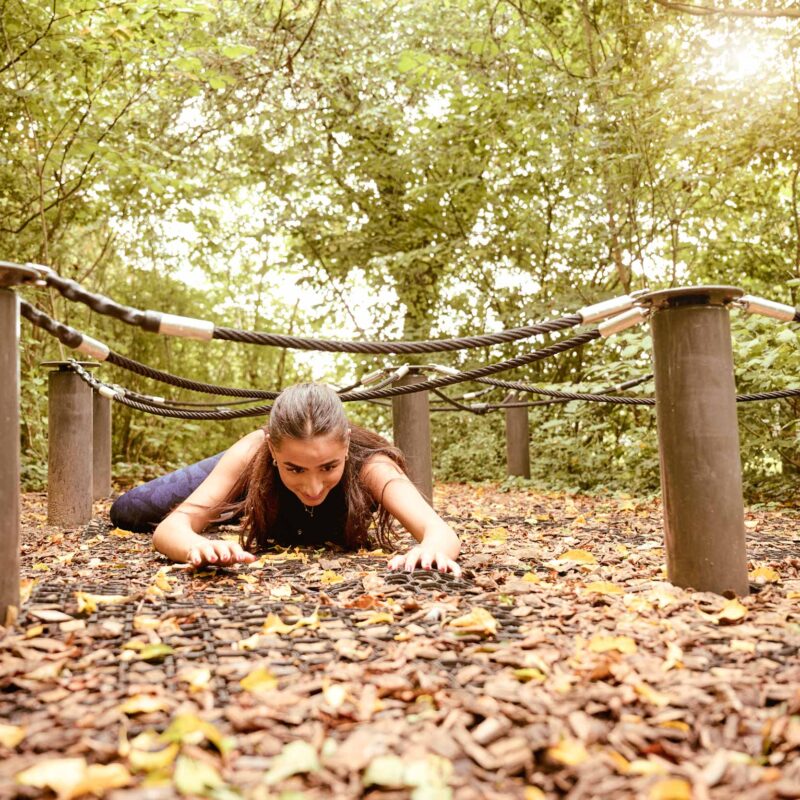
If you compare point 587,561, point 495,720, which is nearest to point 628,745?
point 495,720

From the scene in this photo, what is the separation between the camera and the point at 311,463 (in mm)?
2754

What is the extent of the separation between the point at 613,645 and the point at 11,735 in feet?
4.11

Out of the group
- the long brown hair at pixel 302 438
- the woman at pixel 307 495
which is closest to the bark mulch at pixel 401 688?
the woman at pixel 307 495

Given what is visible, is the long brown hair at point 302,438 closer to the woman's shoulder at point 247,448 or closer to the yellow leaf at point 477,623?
the woman's shoulder at point 247,448

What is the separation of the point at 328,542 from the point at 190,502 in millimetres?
722

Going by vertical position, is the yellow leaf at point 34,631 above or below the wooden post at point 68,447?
below

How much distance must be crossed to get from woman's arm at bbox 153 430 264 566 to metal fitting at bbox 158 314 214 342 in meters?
0.85

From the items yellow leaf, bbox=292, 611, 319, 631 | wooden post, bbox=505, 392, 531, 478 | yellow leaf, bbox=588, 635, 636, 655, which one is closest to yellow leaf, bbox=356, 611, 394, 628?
yellow leaf, bbox=292, 611, 319, 631

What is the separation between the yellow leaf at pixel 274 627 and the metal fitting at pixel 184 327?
86 centimetres

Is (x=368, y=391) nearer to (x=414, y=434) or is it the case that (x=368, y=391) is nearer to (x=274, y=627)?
(x=414, y=434)

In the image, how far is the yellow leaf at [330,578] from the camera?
243 cm

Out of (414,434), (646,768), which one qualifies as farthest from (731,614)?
(414,434)

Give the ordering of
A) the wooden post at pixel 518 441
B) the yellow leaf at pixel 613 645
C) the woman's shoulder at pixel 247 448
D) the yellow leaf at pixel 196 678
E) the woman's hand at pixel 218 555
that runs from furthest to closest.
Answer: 1. the wooden post at pixel 518 441
2. the woman's shoulder at pixel 247 448
3. the woman's hand at pixel 218 555
4. the yellow leaf at pixel 613 645
5. the yellow leaf at pixel 196 678

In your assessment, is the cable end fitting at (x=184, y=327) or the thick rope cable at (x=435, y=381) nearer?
the cable end fitting at (x=184, y=327)
